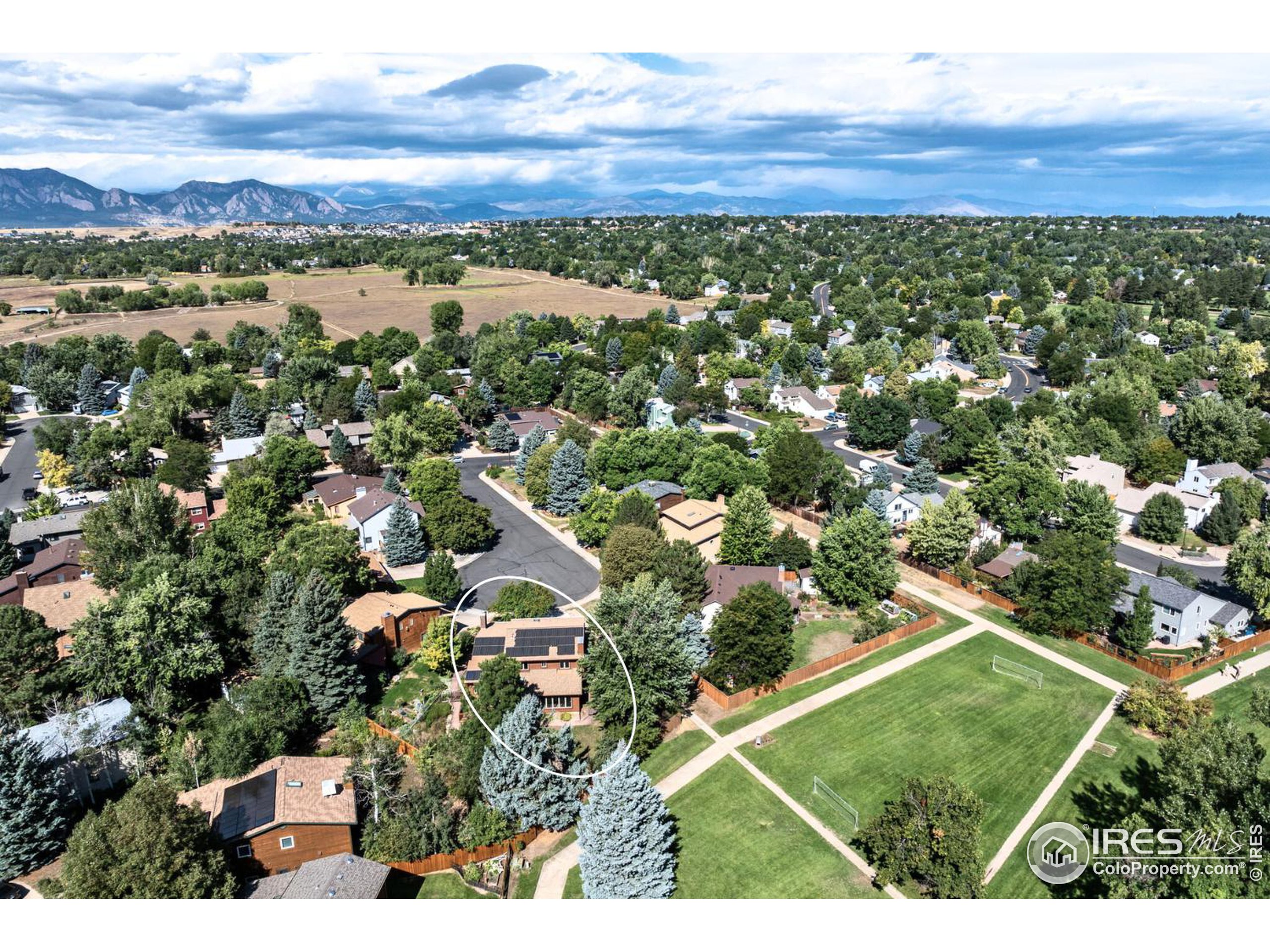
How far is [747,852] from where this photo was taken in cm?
3108

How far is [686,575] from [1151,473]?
49447 mm

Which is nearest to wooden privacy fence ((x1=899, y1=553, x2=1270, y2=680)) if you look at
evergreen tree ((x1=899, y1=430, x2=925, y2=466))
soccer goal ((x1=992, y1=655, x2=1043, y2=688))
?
soccer goal ((x1=992, y1=655, x2=1043, y2=688))

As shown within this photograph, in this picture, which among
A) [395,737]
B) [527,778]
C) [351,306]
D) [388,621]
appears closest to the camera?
[527,778]

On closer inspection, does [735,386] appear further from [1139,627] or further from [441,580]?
[1139,627]

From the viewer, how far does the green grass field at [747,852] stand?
95.8 feet

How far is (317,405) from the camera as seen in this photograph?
91.9 m

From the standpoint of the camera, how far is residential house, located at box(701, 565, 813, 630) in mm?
47781

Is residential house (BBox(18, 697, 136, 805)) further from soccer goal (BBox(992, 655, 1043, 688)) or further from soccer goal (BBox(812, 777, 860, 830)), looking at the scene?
soccer goal (BBox(992, 655, 1043, 688))

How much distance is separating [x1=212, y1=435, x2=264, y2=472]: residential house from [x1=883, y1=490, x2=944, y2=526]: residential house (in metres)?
56.9

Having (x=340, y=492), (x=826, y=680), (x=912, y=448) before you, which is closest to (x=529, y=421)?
(x=340, y=492)

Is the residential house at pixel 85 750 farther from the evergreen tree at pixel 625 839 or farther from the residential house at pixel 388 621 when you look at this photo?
the evergreen tree at pixel 625 839

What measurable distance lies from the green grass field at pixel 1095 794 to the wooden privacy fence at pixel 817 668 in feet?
37.6

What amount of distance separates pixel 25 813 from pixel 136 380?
277ft

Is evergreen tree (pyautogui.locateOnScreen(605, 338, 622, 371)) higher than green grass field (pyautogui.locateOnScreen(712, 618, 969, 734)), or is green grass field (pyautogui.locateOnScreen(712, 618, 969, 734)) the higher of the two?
green grass field (pyautogui.locateOnScreen(712, 618, 969, 734))
